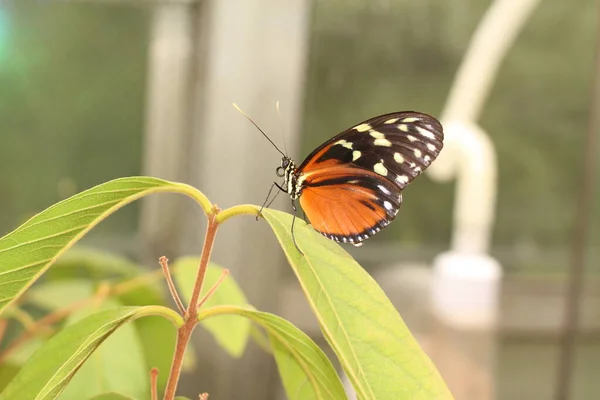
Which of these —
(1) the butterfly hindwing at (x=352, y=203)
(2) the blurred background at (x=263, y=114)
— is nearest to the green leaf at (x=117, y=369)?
(1) the butterfly hindwing at (x=352, y=203)

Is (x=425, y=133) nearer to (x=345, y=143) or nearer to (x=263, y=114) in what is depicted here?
(x=345, y=143)

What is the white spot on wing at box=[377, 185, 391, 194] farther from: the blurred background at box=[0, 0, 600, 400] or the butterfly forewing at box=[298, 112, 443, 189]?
the blurred background at box=[0, 0, 600, 400]

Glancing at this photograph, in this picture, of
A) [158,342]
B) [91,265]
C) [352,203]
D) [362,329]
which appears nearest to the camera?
[362,329]

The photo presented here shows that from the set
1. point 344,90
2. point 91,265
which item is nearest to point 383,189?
point 91,265

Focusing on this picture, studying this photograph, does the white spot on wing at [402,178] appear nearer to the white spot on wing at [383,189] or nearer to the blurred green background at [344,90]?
the white spot on wing at [383,189]

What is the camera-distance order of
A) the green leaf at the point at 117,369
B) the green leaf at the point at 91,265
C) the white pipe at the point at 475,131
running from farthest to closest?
the white pipe at the point at 475,131
the green leaf at the point at 91,265
the green leaf at the point at 117,369

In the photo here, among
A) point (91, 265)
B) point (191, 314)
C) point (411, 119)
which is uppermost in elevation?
point (411, 119)
